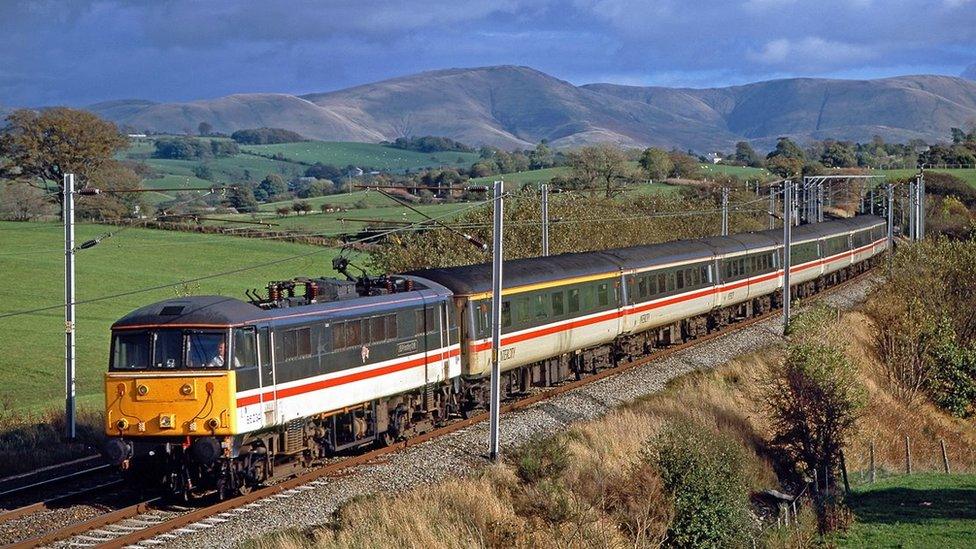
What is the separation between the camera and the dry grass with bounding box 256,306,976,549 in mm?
19000

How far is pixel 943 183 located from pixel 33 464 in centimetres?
11474

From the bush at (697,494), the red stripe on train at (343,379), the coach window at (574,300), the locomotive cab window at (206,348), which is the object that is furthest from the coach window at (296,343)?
the coach window at (574,300)

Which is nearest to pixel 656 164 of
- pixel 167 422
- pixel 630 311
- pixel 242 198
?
pixel 242 198

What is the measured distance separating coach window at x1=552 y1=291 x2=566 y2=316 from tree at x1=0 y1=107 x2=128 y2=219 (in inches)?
1922

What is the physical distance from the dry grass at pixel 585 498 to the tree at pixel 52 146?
52054 millimetres

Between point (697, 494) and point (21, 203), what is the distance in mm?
73239

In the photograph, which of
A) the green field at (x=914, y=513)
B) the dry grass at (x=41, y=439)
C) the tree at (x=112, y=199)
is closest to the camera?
the dry grass at (x=41, y=439)

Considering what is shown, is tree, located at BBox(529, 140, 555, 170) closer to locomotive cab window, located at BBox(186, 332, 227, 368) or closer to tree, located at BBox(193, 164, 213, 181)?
tree, located at BBox(193, 164, 213, 181)

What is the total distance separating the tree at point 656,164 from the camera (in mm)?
108562

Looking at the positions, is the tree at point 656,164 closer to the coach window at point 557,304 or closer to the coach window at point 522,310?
the coach window at point 557,304

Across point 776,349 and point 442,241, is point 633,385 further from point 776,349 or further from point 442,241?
point 442,241

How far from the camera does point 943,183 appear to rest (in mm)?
122562

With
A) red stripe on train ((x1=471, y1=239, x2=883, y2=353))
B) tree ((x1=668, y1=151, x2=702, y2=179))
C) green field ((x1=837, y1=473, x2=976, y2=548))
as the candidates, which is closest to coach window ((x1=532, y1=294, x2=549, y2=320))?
red stripe on train ((x1=471, y1=239, x2=883, y2=353))

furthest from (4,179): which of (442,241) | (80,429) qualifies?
(80,429)
